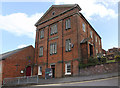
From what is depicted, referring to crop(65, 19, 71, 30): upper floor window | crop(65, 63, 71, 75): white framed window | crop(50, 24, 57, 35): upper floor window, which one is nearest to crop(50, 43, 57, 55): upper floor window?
crop(50, 24, 57, 35): upper floor window

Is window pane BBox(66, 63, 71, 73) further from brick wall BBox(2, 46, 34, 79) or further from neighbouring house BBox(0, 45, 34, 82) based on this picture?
brick wall BBox(2, 46, 34, 79)

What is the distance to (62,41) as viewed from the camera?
71.7 ft

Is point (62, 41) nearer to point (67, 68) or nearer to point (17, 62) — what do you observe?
point (67, 68)

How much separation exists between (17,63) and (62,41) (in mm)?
10302

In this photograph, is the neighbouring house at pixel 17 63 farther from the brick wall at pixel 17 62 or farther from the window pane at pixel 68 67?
the window pane at pixel 68 67

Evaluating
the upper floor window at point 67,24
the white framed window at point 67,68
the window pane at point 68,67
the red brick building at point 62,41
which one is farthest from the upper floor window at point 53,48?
the upper floor window at point 67,24

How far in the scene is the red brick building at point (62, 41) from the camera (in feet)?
63.9

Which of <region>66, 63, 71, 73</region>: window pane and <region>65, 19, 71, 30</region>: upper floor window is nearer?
<region>66, 63, 71, 73</region>: window pane

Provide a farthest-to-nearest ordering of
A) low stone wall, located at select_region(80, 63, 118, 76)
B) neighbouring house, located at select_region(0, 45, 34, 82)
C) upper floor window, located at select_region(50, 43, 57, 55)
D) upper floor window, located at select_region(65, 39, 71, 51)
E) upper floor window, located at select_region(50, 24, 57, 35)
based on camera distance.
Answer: upper floor window, located at select_region(50, 24, 57, 35)
upper floor window, located at select_region(50, 43, 57, 55)
neighbouring house, located at select_region(0, 45, 34, 82)
upper floor window, located at select_region(65, 39, 71, 51)
low stone wall, located at select_region(80, 63, 118, 76)

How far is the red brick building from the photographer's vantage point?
63.9 ft

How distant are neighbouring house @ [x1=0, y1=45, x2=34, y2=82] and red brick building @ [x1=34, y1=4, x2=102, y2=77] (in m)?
2.28

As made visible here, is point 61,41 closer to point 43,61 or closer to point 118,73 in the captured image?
point 43,61

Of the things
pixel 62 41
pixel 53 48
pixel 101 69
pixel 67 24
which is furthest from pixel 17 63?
pixel 101 69

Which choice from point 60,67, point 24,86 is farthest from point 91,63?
point 24,86
